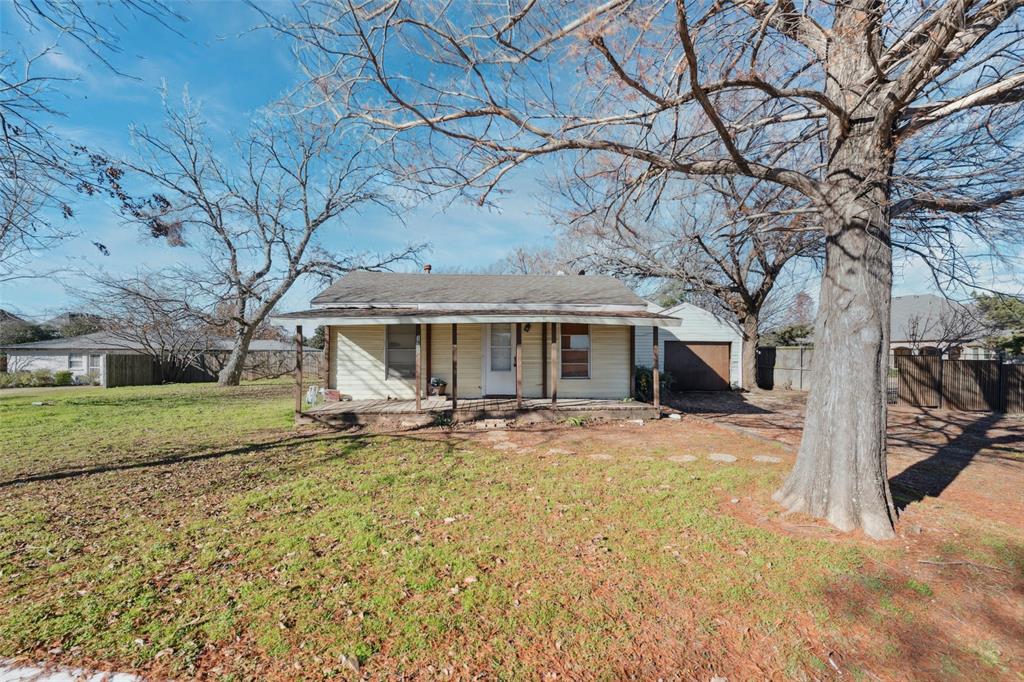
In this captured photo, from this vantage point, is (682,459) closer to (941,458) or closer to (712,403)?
(941,458)

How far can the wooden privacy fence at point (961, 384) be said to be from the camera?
11.7 m

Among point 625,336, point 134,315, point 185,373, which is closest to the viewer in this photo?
point 625,336

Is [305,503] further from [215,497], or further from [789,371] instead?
[789,371]

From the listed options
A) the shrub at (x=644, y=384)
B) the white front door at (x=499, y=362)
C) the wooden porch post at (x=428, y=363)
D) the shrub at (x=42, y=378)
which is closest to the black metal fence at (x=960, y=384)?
the shrub at (x=644, y=384)

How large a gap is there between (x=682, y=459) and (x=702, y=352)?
39.0 feet

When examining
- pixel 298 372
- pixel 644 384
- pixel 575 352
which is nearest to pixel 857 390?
pixel 575 352

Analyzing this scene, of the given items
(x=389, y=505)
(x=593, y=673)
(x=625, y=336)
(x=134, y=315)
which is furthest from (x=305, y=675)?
→ (x=134, y=315)

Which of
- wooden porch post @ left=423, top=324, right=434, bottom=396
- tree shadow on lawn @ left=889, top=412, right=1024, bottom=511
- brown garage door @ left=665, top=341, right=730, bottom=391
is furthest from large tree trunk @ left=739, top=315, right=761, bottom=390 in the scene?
wooden porch post @ left=423, top=324, right=434, bottom=396

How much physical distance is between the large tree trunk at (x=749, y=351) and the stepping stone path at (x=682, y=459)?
12.3m

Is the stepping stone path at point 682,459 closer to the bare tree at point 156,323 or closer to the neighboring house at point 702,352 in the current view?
the neighboring house at point 702,352

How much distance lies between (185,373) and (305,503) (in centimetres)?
2666

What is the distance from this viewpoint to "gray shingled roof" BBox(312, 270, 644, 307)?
1202cm

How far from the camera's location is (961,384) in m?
12.2

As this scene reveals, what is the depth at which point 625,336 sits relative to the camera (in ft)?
39.2
